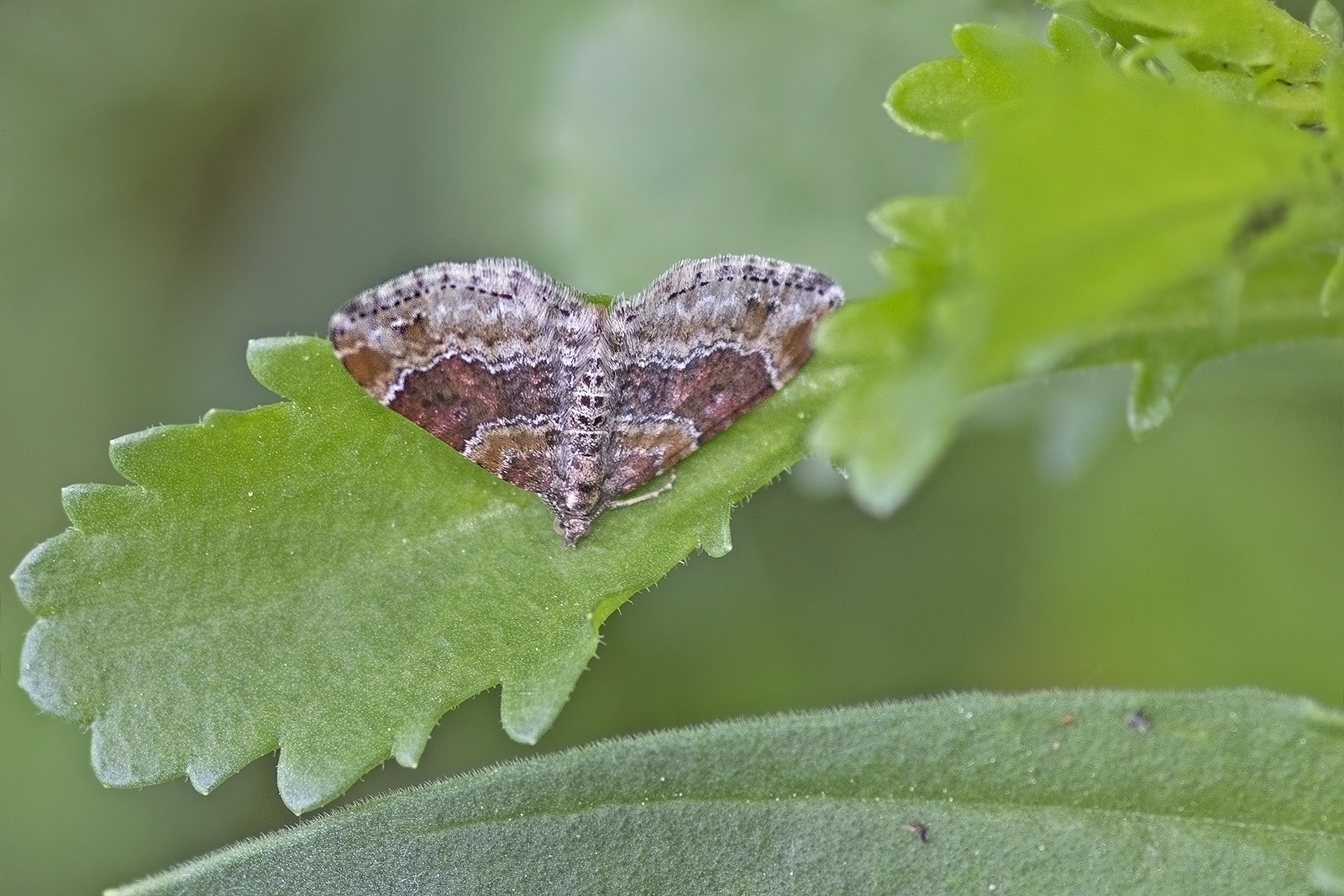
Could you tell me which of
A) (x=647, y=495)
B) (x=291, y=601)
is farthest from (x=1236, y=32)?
(x=291, y=601)

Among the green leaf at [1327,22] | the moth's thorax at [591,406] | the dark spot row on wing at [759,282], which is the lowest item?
the moth's thorax at [591,406]

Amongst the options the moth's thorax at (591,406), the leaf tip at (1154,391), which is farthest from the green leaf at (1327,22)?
the moth's thorax at (591,406)

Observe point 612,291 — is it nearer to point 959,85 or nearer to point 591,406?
point 591,406

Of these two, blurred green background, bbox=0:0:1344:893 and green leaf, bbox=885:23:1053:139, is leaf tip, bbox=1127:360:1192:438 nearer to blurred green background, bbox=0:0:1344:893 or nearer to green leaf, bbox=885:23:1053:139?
green leaf, bbox=885:23:1053:139

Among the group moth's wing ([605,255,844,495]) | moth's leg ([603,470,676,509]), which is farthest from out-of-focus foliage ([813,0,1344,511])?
moth's leg ([603,470,676,509])

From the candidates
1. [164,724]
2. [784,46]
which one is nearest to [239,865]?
[164,724]

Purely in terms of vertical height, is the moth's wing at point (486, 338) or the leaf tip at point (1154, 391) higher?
the moth's wing at point (486, 338)

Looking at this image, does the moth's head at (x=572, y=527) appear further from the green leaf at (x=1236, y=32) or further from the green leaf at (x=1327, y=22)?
the green leaf at (x=1327, y=22)
